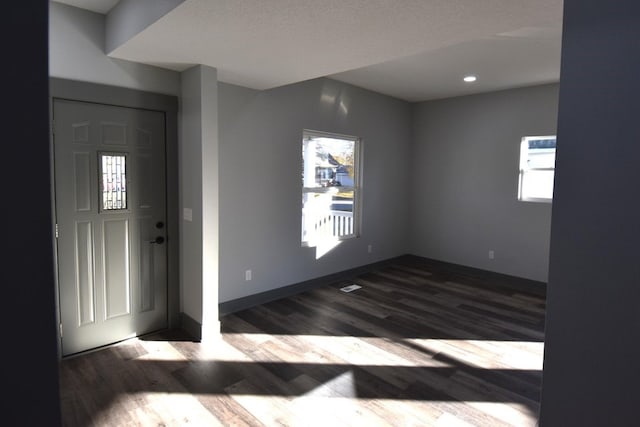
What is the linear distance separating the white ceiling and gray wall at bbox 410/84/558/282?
42.0 inches

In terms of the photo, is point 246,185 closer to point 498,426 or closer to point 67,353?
point 67,353

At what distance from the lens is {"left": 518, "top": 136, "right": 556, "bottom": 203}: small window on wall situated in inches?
191

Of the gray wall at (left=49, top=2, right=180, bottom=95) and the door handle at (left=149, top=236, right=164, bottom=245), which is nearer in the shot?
the gray wall at (left=49, top=2, right=180, bottom=95)

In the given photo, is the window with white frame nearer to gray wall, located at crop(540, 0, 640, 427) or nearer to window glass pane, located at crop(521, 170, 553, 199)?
window glass pane, located at crop(521, 170, 553, 199)

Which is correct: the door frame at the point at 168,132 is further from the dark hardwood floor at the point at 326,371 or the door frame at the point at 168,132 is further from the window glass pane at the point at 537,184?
the window glass pane at the point at 537,184

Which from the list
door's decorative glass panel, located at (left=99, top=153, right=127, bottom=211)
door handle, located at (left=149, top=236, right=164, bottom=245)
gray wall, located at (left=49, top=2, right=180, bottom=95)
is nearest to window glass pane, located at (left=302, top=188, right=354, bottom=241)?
door handle, located at (left=149, top=236, right=164, bottom=245)

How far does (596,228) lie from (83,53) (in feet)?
11.1

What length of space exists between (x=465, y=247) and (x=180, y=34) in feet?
16.1

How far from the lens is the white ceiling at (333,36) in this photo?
6.42ft

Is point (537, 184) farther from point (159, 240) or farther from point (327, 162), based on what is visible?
point (159, 240)

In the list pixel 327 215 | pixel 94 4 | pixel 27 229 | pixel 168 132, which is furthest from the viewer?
pixel 327 215

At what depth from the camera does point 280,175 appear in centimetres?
425

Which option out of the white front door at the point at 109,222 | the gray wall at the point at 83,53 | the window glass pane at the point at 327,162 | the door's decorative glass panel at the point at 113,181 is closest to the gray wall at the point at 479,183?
the window glass pane at the point at 327,162

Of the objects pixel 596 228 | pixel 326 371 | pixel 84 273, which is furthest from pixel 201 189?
pixel 596 228
